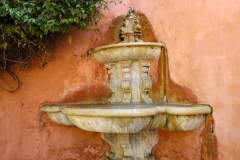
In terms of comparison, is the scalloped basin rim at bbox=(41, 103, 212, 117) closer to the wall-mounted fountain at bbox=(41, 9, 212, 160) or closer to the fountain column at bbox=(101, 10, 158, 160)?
the wall-mounted fountain at bbox=(41, 9, 212, 160)

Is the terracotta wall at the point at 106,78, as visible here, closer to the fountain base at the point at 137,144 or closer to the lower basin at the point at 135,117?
the fountain base at the point at 137,144

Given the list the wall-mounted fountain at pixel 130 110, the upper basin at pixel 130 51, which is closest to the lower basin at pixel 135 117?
the wall-mounted fountain at pixel 130 110

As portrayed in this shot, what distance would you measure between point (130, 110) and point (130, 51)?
87 cm

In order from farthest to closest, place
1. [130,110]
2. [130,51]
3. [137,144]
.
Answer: [130,51]
[137,144]
[130,110]

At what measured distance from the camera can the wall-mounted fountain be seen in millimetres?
1752

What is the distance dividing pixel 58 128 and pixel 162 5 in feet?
5.90

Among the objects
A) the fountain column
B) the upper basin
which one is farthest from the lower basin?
the upper basin

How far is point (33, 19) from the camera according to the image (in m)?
1.94

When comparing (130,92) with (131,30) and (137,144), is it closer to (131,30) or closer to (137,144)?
(137,144)

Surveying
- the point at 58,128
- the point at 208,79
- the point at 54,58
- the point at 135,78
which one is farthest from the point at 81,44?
the point at 208,79

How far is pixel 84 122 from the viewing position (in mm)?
1819

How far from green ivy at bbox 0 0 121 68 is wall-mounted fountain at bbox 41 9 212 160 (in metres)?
0.51

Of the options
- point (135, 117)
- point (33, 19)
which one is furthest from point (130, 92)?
point (33, 19)

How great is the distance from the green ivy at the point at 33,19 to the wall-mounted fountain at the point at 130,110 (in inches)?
19.9
